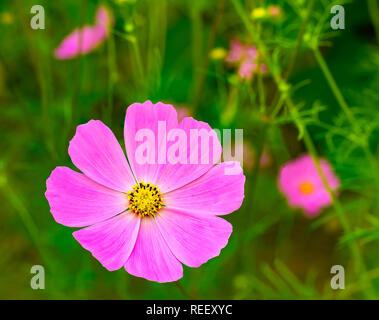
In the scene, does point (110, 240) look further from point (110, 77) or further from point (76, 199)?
point (110, 77)

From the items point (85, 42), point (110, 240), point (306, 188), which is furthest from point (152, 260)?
point (306, 188)

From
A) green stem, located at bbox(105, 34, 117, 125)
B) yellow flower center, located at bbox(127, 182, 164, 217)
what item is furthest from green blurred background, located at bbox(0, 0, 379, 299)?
yellow flower center, located at bbox(127, 182, 164, 217)

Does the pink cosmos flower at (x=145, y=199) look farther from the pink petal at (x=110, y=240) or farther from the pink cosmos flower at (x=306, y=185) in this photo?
the pink cosmos flower at (x=306, y=185)

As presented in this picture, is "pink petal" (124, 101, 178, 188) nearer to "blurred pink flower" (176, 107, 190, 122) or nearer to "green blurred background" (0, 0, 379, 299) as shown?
"green blurred background" (0, 0, 379, 299)
